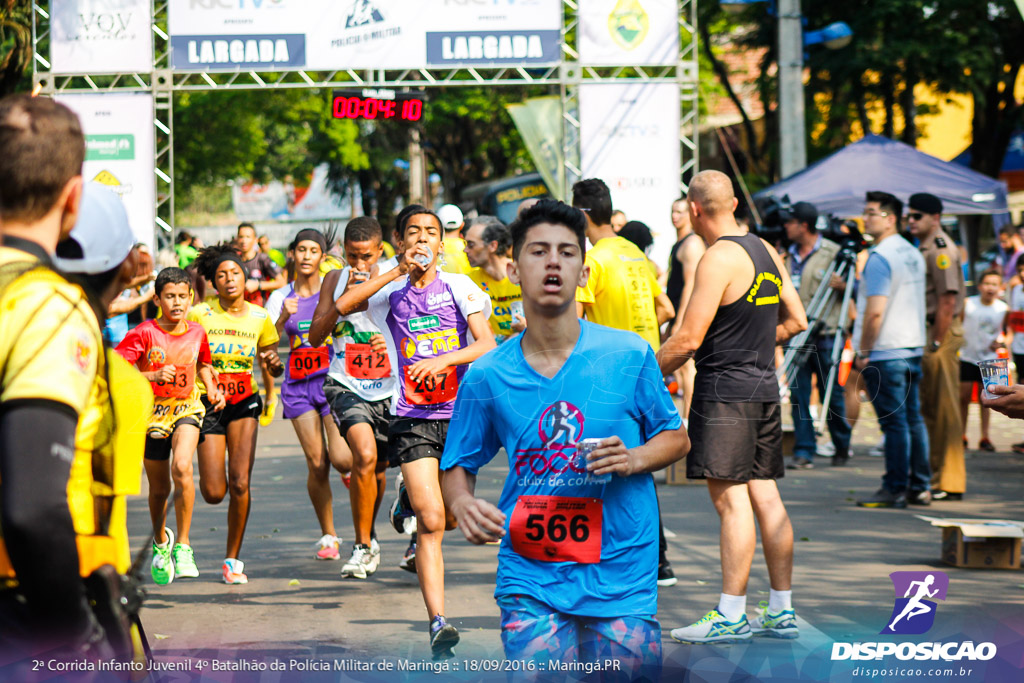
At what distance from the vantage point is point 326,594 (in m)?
6.79

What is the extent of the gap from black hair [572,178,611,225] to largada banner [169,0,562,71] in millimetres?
13374

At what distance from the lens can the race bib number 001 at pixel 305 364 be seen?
8.03m

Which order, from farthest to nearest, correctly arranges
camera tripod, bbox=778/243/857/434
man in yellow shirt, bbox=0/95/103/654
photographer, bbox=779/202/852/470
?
photographer, bbox=779/202/852/470 < camera tripod, bbox=778/243/857/434 < man in yellow shirt, bbox=0/95/103/654

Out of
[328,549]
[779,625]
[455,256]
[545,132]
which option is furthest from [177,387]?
[545,132]

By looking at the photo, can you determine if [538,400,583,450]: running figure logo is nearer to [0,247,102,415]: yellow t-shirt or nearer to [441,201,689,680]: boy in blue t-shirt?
[441,201,689,680]: boy in blue t-shirt

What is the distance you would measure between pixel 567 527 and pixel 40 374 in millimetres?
1653

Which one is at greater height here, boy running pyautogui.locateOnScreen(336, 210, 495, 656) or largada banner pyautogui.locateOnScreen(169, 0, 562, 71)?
largada banner pyautogui.locateOnScreen(169, 0, 562, 71)

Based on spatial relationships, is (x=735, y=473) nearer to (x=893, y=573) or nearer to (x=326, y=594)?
(x=893, y=573)

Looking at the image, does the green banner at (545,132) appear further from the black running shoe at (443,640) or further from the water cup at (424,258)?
the black running shoe at (443,640)

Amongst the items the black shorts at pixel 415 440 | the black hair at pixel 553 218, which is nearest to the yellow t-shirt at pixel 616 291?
the black shorts at pixel 415 440

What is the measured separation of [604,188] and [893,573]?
9.01 ft

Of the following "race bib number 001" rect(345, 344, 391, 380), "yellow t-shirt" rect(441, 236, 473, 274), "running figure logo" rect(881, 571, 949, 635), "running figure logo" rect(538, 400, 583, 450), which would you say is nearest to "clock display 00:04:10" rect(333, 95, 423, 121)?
"yellow t-shirt" rect(441, 236, 473, 274)

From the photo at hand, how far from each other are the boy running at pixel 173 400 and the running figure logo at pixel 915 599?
3.95m

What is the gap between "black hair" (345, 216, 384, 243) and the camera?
747 cm
